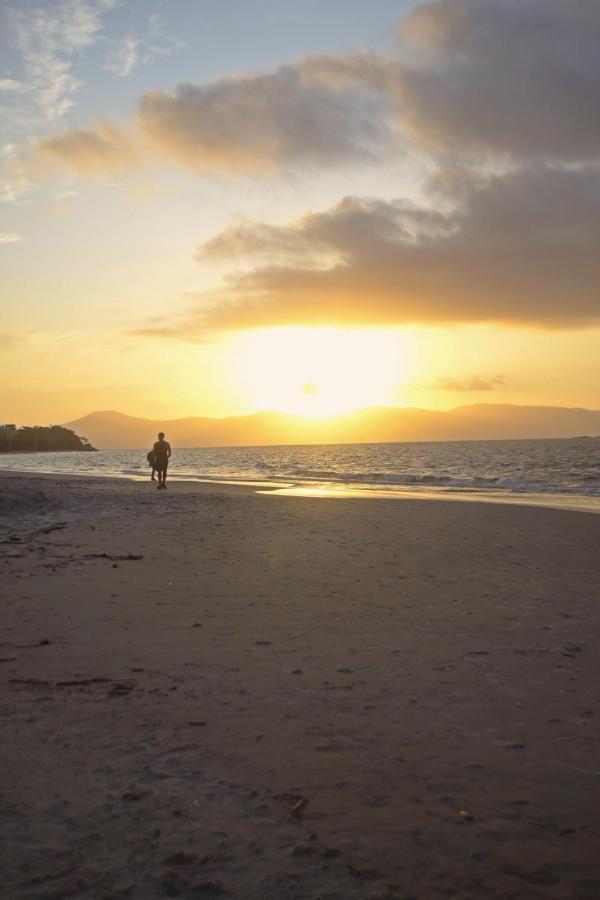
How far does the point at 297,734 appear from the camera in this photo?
4207 mm

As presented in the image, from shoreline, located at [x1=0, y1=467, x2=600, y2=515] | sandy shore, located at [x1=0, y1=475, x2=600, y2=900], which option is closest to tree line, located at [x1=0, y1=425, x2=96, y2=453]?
shoreline, located at [x1=0, y1=467, x2=600, y2=515]

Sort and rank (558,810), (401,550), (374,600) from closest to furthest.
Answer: (558,810) < (374,600) < (401,550)

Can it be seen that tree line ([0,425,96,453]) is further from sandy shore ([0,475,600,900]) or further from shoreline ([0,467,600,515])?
sandy shore ([0,475,600,900])

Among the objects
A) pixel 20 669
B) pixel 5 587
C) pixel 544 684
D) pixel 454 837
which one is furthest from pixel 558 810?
pixel 5 587

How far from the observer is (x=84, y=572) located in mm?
9164

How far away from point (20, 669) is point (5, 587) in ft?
10.6

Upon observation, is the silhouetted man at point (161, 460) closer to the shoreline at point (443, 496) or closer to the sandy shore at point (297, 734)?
the shoreline at point (443, 496)

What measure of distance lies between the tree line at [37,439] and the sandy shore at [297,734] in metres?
162

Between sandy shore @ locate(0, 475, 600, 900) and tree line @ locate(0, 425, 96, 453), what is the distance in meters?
162

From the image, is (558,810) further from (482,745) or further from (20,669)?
(20,669)

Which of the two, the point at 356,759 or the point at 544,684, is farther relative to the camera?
the point at 544,684

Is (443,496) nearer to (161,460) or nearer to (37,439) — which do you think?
(161,460)

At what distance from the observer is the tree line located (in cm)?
15975

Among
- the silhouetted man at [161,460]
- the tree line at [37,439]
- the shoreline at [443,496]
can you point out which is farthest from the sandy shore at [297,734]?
the tree line at [37,439]
